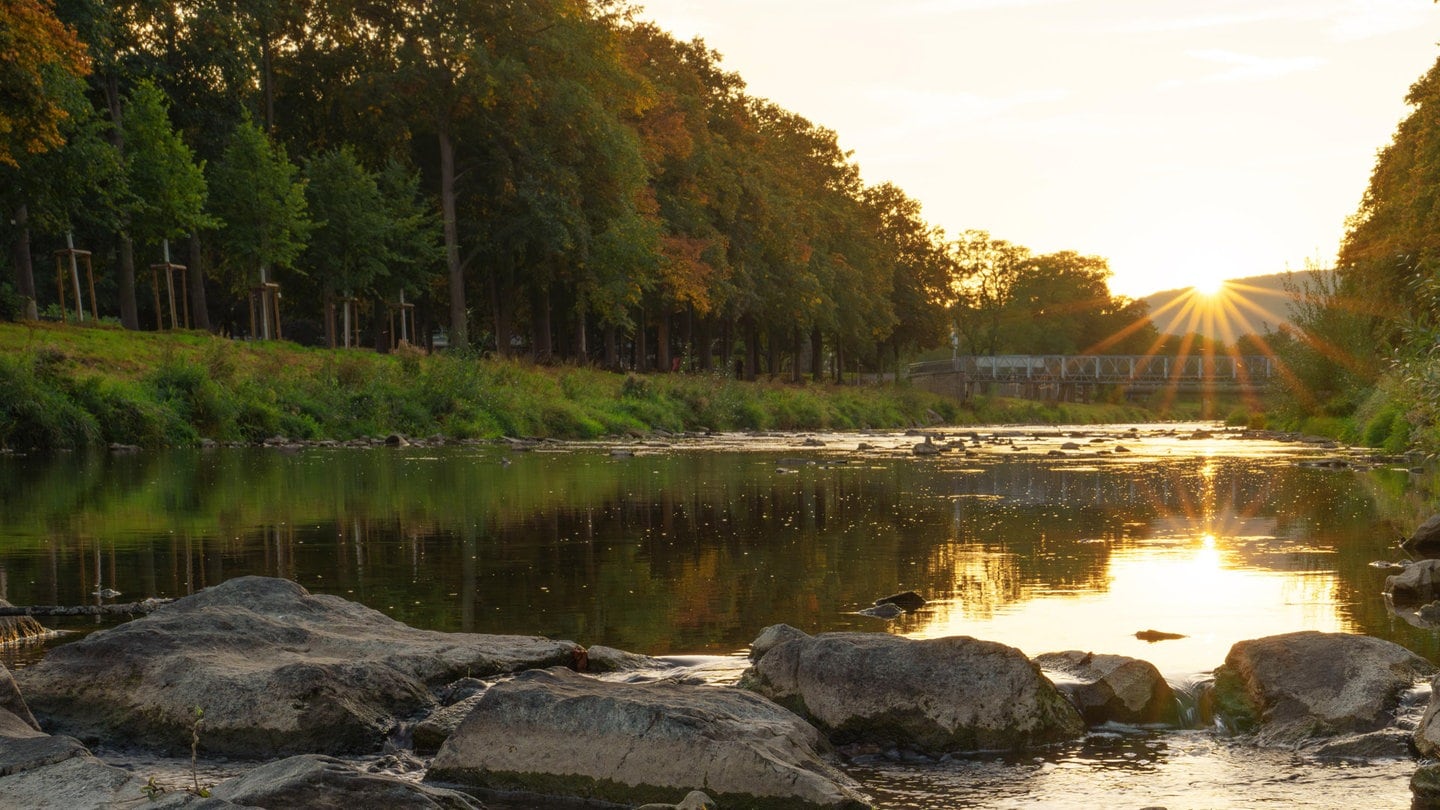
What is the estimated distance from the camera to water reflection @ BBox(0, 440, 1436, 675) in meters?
10.6

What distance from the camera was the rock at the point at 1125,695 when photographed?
303 inches

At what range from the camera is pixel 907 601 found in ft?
36.1

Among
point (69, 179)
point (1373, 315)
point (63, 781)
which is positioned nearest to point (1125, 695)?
point (63, 781)

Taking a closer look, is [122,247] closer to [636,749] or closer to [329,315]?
[329,315]

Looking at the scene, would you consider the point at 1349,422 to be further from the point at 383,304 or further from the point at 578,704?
the point at 578,704

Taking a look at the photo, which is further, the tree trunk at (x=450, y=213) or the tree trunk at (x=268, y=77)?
the tree trunk at (x=268, y=77)

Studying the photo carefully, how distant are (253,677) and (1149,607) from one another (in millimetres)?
6764

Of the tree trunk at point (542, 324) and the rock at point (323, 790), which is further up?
the tree trunk at point (542, 324)

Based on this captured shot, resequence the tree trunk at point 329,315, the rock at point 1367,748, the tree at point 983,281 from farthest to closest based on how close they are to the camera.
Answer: the tree at point 983,281 → the tree trunk at point 329,315 → the rock at point 1367,748

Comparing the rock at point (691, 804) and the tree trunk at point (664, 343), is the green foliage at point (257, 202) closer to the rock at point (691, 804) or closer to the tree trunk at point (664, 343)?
Answer: the tree trunk at point (664, 343)

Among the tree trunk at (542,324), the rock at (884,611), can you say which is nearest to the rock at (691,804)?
the rock at (884,611)

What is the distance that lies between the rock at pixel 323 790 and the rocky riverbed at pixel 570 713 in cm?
1

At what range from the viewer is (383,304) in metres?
60.4

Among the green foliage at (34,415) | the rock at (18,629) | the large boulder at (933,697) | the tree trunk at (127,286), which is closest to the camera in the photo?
the large boulder at (933,697)
